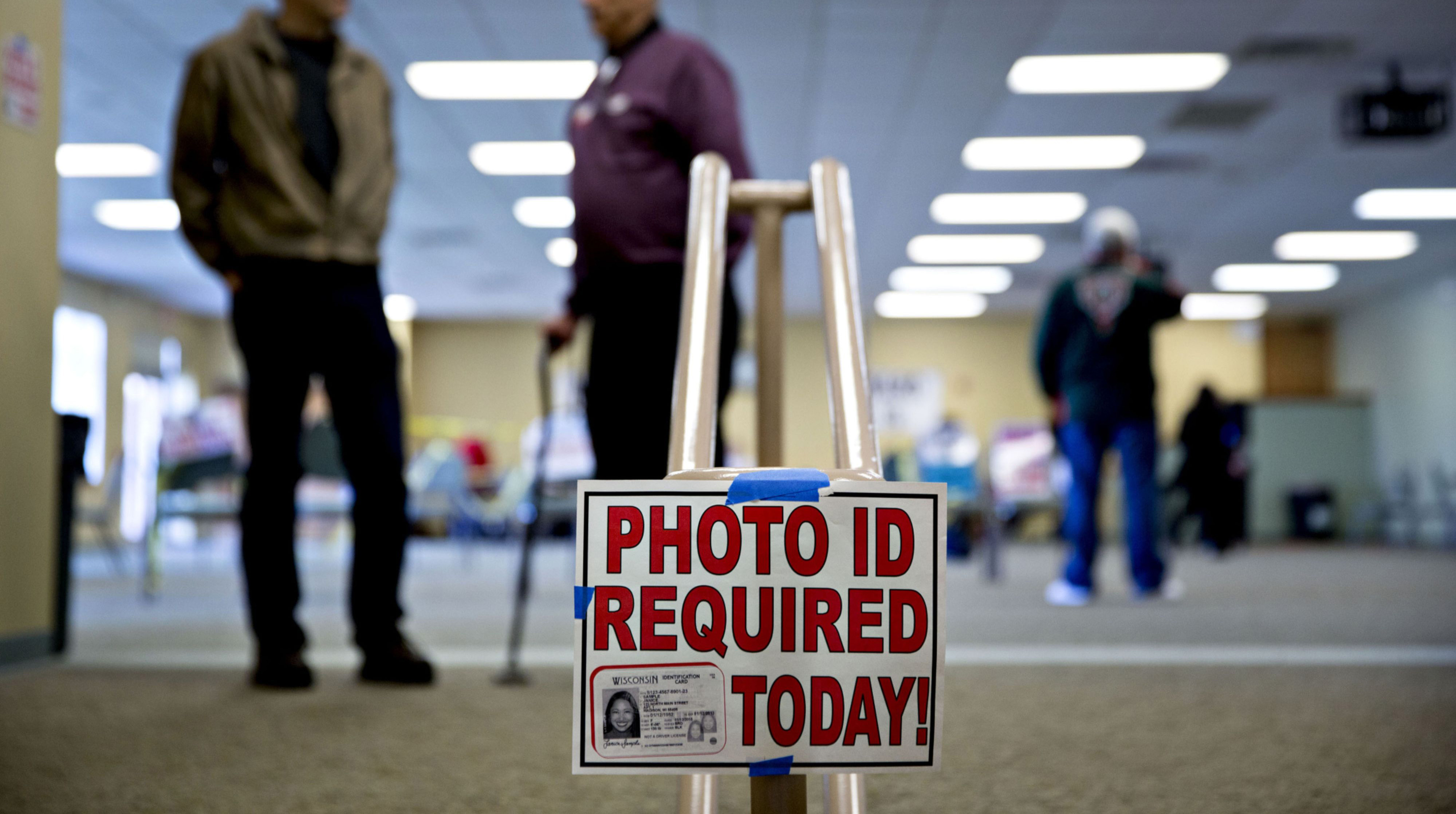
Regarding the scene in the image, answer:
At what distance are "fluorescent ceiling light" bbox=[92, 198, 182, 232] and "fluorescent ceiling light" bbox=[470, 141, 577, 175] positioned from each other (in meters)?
3.00

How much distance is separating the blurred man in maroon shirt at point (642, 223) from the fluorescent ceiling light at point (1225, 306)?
43.6 ft

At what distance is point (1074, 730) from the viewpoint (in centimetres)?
176

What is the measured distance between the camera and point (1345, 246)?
1129 cm

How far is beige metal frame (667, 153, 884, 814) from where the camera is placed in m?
0.85

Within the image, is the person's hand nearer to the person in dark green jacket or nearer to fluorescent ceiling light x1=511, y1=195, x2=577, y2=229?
the person in dark green jacket

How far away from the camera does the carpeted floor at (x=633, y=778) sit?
4.39 ft

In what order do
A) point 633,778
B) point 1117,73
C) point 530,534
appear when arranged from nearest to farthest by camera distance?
point 633,778 → point 530,534 → point 1117,73

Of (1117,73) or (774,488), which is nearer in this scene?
(774,488)

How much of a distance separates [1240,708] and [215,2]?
5.61 metres

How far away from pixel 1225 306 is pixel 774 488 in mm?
15431

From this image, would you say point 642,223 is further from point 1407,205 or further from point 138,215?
point 1407,205

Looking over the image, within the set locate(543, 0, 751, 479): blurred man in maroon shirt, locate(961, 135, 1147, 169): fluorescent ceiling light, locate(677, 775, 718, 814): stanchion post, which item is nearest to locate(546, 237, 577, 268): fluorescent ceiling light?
locate(961, 135, 1147, 169): fluorescent ceiling light

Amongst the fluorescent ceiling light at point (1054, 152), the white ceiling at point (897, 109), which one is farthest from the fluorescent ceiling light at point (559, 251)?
the fluorescent ceiling light at point (1054, 152)

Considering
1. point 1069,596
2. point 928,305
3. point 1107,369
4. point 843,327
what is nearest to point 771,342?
point 843,327
